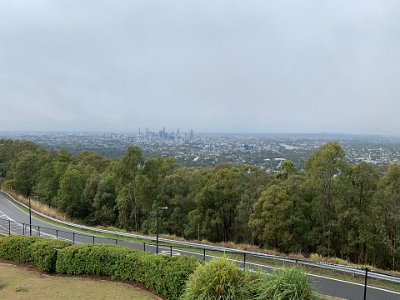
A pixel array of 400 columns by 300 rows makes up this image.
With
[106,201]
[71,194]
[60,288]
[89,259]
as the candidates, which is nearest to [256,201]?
[89,259]

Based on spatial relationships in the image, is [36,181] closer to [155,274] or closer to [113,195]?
[113,195]

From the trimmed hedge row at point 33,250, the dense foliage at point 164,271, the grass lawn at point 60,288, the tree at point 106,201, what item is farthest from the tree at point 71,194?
the grass lawn at point 60,288

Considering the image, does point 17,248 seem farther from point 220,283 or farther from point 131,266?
point 220,283

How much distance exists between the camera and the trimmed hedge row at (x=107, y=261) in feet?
35.4

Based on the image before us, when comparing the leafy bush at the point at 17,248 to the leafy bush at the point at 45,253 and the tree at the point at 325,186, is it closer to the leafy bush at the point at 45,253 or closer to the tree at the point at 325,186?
the leafy bush at the point at 45,253

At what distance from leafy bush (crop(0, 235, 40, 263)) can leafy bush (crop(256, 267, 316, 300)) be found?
1072cm

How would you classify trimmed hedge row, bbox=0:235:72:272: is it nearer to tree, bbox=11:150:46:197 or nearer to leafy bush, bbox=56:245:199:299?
leafy bush, bbox=56:245:199:299

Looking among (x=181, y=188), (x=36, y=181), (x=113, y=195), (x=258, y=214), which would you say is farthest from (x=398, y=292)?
(x=36, y=181)

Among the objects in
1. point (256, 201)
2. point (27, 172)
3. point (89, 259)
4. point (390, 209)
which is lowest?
point (27, 172)

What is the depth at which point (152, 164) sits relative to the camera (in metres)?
39.6

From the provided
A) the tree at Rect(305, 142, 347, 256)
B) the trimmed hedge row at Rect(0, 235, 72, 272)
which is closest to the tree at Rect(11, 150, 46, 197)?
the trimmed hedge row at Rect(0, 235, 72, 272)

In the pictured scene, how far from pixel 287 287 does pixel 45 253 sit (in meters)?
10.2

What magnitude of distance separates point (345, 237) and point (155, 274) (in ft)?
58.9

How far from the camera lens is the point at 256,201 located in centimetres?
3045
